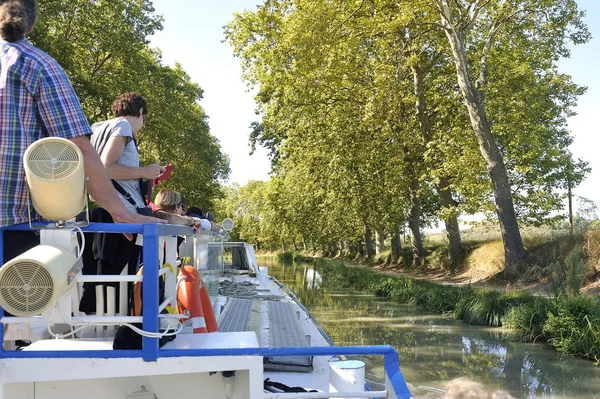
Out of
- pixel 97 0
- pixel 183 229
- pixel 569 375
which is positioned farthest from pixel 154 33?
pixel 183 229

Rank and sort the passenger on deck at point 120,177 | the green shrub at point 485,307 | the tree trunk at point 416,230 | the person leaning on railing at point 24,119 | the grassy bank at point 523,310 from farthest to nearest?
1. the tree trunk at point 416,230
2. the green shrub at point 485,307
3. the grassy bank at point 523,310
4. the passenger on deck at point 120,177
5. the person leaning on railing at point 24,119

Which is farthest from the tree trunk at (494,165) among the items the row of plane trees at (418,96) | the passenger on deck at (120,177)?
the passenger on deck at (120,177)

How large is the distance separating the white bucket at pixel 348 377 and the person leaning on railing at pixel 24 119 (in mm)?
1441

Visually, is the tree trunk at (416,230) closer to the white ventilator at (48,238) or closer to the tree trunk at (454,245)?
the tree trunk at (454,245)

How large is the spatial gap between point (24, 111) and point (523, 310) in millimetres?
10584

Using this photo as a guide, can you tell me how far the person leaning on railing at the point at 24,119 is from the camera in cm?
240

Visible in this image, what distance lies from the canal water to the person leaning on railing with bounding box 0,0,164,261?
6511 mm

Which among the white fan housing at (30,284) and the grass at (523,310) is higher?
the white fan housing at (30,284)

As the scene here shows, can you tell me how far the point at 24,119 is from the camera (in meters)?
2.47

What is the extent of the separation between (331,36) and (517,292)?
8.28 metres

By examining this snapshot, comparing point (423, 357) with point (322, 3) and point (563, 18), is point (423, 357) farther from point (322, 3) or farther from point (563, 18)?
point (563, 18)

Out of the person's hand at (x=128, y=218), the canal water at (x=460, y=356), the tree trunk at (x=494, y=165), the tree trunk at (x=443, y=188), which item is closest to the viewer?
the person's hand at (x=128, y=218)

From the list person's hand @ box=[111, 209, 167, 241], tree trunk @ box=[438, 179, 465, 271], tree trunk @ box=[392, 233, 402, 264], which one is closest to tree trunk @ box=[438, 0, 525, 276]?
tree trunk @ box=[438, 179, 465, 271]

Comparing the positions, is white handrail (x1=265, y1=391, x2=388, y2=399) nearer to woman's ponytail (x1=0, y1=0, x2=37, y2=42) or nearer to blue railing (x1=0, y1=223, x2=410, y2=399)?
blue railing (x1=0, y1=223, x2=410, y2=399)
